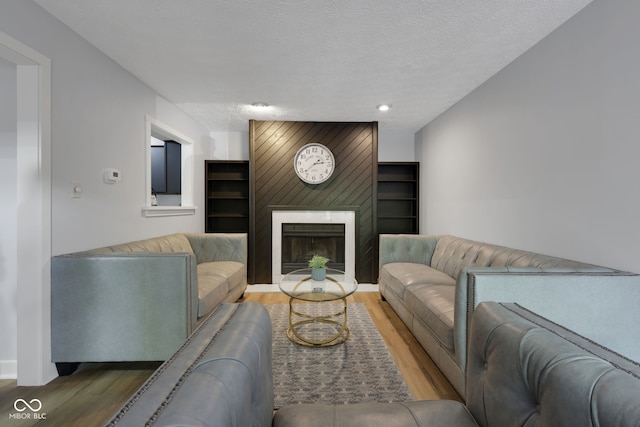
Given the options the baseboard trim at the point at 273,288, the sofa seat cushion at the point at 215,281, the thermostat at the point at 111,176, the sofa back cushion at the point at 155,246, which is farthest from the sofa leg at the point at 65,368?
the baseboard trim at the point at 273,288

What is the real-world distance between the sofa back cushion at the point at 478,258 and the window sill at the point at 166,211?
9.80 feet

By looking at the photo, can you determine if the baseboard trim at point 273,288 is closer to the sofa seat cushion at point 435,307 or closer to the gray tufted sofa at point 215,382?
the sofa seat cushion at point 435,307

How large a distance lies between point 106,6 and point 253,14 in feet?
3.08

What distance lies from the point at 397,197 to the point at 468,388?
13.3 feet

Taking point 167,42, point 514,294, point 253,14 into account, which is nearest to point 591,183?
point 514,294

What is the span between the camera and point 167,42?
2.23 m

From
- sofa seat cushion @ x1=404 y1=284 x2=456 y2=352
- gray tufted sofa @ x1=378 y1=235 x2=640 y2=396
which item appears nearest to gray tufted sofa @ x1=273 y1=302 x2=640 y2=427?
gray tufted sofa @ x1=378 y1=235 x2=640 y2=396

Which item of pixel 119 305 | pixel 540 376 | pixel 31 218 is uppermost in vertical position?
pixel 31 218

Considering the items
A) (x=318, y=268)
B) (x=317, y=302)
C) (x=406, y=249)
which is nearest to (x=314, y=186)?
(x=406, y=249)

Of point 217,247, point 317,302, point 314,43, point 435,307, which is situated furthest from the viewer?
point 217,247

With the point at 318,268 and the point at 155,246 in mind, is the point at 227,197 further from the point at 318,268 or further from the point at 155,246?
the point at 318,268

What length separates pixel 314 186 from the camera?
14.1 feet

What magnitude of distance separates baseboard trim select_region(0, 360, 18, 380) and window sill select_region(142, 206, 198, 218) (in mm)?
1474

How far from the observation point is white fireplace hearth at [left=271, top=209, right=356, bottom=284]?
14.0ft
